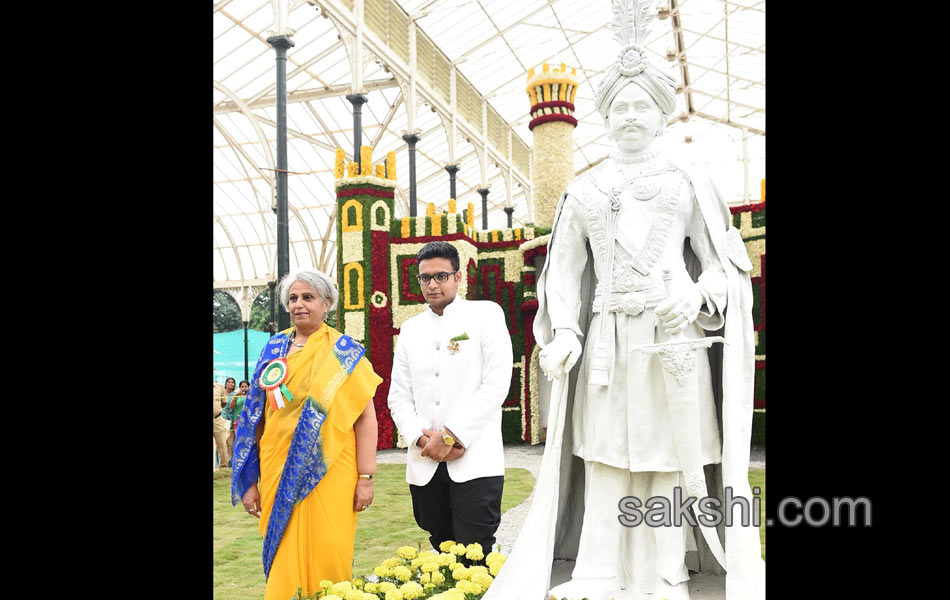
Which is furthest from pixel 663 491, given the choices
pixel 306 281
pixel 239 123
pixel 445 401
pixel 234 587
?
pixel 239 123

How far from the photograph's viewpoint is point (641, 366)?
2.31 m

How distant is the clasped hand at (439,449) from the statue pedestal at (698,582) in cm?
60

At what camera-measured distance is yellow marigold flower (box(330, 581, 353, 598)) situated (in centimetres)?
255

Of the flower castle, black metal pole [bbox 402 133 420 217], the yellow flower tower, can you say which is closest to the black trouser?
the flower castle

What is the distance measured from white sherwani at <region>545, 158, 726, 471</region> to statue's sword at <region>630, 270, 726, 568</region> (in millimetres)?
45

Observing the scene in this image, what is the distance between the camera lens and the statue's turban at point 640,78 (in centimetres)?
243

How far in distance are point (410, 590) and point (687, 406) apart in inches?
52.8

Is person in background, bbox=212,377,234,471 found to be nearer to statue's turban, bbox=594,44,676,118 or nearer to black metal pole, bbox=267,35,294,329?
black metal pole, bbox=267,35,294,329

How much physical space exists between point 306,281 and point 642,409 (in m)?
1.48

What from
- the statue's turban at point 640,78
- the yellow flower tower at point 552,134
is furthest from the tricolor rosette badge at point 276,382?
the yellow flower tower at point 552,134

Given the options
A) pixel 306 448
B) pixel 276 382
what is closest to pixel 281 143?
pixel 276 382

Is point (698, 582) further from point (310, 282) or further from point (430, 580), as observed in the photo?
point (310, 282)

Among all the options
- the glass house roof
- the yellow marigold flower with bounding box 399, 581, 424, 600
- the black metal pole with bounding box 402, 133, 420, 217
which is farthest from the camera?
the black metal pole with bounding box 402, 133, 420, 217

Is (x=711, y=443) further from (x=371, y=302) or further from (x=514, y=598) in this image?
(x=371, y=302)
